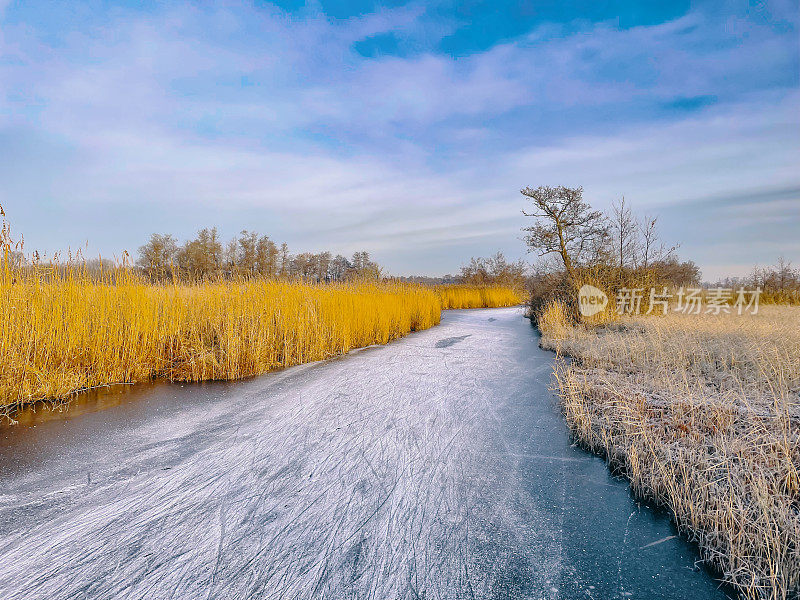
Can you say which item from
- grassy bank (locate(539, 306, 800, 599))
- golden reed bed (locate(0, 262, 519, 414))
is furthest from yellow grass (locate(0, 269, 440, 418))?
grassy bank (locate(539, 306, 800, 599))

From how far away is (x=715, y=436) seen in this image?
2643 millimetres

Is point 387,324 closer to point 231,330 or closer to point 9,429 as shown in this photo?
point 231,330

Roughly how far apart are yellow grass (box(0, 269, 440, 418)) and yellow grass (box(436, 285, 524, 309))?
1233 cm

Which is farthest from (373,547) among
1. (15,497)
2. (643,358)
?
(643,358)

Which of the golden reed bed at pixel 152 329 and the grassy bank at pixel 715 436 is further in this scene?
the golden reed bed at pixel 152 329

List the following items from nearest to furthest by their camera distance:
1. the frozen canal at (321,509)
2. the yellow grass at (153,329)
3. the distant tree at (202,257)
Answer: the frozen canal at (321,509) < the yellow grass at (153,329) < the distant tree at (202,257)

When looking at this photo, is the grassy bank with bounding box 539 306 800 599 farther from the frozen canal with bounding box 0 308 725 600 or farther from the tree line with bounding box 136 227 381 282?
the tree line with bounding box 136 227 381 282

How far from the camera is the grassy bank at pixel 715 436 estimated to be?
5.43 ft

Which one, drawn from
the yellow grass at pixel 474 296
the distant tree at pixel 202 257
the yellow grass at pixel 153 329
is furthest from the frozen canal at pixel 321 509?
the yellow grass at pixel 474 296

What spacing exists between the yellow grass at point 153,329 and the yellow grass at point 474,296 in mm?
12329

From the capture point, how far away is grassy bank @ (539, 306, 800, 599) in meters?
1.66

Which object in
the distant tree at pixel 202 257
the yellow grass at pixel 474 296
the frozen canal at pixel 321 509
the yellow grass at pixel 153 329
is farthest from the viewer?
the yellow grass at pixel 474 296

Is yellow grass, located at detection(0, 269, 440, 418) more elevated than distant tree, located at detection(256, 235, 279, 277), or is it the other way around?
distant tree, located at detection(256, 235, 279, 277)

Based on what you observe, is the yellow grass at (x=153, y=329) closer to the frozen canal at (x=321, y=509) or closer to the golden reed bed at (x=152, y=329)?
the golden reed bed at (x=152, y=329)
